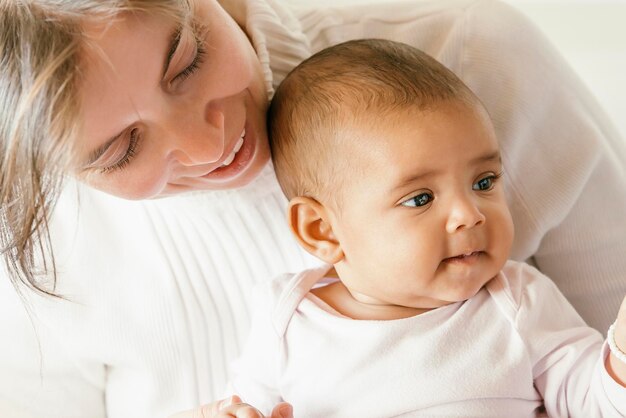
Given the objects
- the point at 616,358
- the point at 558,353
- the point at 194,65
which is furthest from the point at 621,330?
Answer: the point at 194,65

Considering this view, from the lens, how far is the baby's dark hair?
114 centimetres

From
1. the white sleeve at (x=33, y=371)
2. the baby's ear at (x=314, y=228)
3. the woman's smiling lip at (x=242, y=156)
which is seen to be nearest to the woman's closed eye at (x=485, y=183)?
the baby's ear at (x=314, y=228)

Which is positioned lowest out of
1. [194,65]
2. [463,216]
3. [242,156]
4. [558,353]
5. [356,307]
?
[558,353]

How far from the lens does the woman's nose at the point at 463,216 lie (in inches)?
42.8

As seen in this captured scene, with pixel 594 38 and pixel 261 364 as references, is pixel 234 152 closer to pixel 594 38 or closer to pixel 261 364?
pixel 261 364

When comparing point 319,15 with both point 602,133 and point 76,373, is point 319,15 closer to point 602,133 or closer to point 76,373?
point 602,133

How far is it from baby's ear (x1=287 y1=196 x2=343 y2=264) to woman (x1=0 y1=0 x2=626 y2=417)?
11 cm

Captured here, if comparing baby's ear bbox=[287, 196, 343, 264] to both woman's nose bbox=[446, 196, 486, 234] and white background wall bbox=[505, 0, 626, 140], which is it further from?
white background wall bbox=[505, 0, 626, 140]

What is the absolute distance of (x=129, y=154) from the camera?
1128 mm

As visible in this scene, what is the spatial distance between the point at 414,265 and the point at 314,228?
0.19m

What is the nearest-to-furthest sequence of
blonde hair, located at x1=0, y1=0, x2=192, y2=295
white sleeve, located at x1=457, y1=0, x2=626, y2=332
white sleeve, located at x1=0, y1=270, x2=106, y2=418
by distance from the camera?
blonde hair, located at x1=0, y1=0, x2=192, y2=295 → white sleeve, located at x1=457, y1=0, x2=626, y2=332 → white sleeve, located at x1=0, y1=270, x2=106, y2=418

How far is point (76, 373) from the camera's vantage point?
154 centimetres

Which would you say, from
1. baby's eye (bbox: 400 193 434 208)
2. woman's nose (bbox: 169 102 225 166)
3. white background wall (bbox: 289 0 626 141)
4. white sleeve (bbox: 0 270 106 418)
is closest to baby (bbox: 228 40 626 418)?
baby's eye (bbox: 400 193 434 208)

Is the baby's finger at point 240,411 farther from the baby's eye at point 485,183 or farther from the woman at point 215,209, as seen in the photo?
the baby's eye at point 485,183
